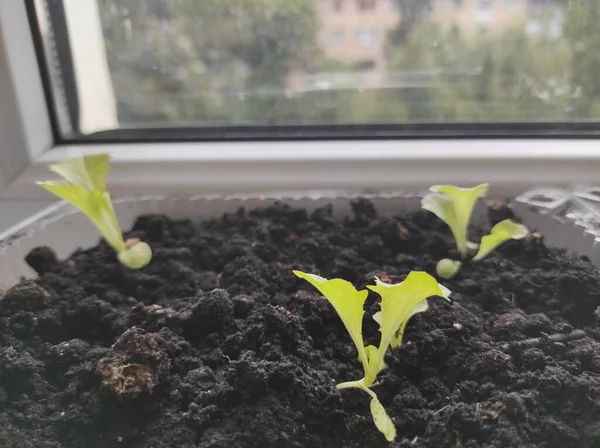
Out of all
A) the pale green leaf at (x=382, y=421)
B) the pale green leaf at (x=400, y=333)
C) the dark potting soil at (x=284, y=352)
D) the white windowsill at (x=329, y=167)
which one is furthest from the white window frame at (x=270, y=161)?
the pale green leaf at (x=382, y=421)

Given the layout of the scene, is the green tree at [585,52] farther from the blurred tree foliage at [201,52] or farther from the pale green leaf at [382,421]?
the pale green leaf at [382,421]

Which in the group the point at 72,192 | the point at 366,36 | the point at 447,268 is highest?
the point at 366,36

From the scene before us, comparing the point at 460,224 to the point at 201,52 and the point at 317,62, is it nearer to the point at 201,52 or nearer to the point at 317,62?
the point at 317,62

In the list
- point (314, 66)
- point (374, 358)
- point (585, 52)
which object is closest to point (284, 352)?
point (374, 358)

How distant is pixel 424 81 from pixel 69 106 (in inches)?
21.5

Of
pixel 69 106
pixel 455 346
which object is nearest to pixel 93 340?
pixel 455 346

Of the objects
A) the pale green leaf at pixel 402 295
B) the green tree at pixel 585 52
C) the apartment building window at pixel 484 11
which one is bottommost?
the pale green leaf at pixel 402 295

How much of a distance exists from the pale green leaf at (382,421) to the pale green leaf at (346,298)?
0.05 meters

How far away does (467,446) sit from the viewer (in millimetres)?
451

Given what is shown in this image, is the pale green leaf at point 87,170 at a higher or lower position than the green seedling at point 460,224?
higher

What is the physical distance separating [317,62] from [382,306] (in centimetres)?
51

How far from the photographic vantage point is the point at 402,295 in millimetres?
473

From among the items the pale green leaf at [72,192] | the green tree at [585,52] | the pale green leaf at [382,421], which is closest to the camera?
the pale green leaf at [382,421]

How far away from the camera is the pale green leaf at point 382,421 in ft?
1.48
